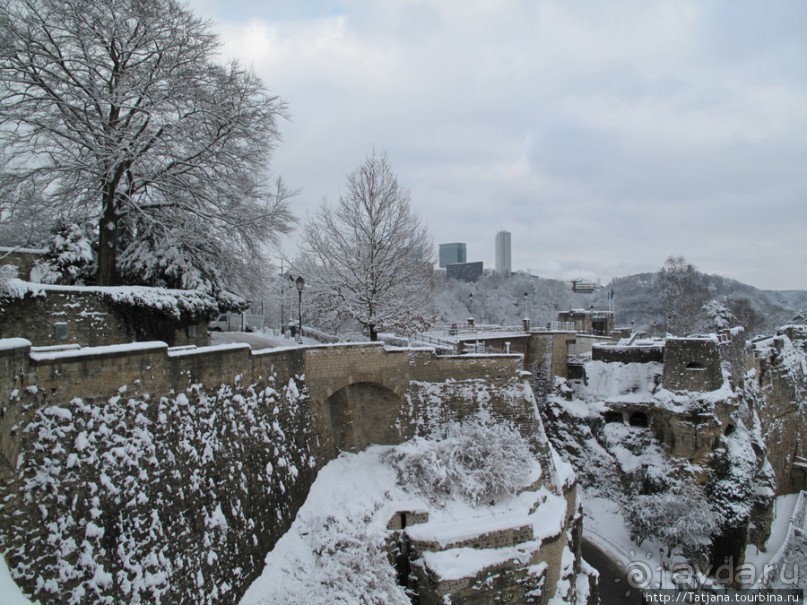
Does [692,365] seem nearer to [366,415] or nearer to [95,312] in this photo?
[366,415]

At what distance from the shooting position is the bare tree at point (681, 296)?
139 ft

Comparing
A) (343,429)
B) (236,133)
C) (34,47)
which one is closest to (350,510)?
(343,429)

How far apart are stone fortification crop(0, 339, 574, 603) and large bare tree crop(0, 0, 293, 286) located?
174 inches

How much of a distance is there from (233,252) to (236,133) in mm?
3097

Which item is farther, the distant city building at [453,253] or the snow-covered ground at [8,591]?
the distant city building at [453,253]

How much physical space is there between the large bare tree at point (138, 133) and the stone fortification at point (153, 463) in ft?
14.5

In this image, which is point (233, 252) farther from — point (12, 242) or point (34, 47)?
point (34, 47)

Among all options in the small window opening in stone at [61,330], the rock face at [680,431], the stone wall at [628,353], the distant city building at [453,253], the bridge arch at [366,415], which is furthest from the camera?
the distant city building at [453,253]

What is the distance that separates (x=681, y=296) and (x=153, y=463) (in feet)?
146

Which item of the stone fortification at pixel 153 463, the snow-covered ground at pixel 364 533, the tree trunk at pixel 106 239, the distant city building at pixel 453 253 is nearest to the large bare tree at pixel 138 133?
the tree trunk at pixel 106 239

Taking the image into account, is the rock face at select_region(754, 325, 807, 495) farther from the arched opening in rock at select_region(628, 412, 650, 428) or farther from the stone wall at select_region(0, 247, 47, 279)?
the stone wall at select_region(0, 247, 47, 279)

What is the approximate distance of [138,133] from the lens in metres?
11.3

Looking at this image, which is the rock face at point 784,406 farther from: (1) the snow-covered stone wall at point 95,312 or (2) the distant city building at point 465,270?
(2) the distant city building at point 465,270

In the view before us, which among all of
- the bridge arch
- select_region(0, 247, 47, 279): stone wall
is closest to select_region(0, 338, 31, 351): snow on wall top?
select_region(0, 247, 47, 279): stone wall
